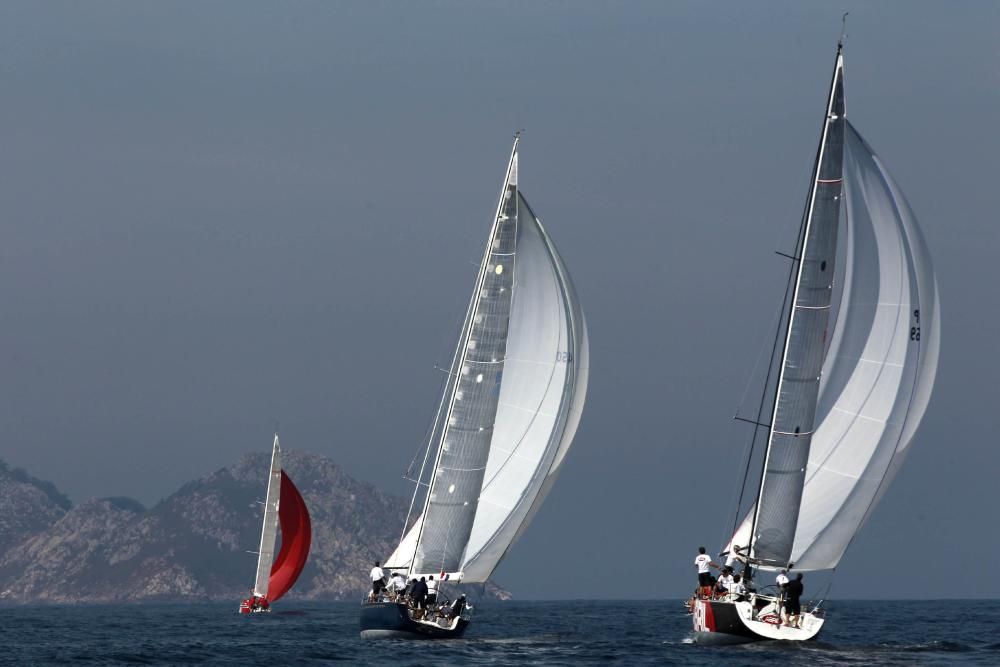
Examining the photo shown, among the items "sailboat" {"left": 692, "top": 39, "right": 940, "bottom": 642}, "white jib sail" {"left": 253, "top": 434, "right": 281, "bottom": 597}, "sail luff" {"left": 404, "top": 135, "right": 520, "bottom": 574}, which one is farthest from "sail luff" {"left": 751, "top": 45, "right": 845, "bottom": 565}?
"white jib sail" {"left": 253, "top": 434, "right": 281, "bottom": 597}

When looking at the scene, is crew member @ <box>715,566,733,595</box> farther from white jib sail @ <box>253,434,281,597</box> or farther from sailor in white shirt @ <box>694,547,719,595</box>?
white jib sail @ <box>253,434,281,597</box>

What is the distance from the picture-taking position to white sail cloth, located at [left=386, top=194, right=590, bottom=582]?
4725 cm

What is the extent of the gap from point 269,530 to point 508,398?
3949 cm

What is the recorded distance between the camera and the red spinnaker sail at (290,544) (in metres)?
84.8

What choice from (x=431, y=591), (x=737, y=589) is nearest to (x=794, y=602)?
(x=737, y=589)

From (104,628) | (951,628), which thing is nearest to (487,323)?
(951,628)

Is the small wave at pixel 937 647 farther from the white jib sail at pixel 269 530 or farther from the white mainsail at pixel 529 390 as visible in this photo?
the white jib sail at pixel 269 530

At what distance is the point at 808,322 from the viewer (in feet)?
140

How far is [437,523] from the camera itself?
47.5 meters

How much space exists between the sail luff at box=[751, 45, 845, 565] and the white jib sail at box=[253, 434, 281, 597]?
143 ft

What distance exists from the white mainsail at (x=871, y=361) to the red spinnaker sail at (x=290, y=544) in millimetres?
45735

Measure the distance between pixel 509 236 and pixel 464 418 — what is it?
538 cm

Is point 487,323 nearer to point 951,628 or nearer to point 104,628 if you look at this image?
point 951,628

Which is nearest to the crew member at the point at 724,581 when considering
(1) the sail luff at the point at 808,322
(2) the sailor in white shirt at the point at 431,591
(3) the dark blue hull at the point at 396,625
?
(1) the sail luff at the point at 808,322
